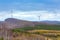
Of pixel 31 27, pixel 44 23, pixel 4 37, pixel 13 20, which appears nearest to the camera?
pixel 4 37

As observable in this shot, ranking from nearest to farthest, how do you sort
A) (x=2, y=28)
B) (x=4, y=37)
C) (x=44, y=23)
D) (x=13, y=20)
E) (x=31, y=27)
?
(x=4, y=37), (x=2, y=28), (x=13, y=20), (x=31, y=27), (x=44, y=23)

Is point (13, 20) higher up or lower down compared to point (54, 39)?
higher up

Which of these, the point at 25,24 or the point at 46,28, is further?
the point at 46,28

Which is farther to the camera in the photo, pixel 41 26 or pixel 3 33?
pixel 41 26

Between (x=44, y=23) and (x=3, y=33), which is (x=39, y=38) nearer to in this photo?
(x=3, y=33)

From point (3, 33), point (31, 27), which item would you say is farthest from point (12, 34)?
point (31, 27)

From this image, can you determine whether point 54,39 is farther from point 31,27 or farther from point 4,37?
point 31,27

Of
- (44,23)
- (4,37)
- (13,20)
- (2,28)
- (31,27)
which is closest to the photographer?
(4,37)

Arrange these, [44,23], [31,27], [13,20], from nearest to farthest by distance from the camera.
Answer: [13,20], [31,27], [44,23]

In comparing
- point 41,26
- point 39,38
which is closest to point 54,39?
point 39,38
